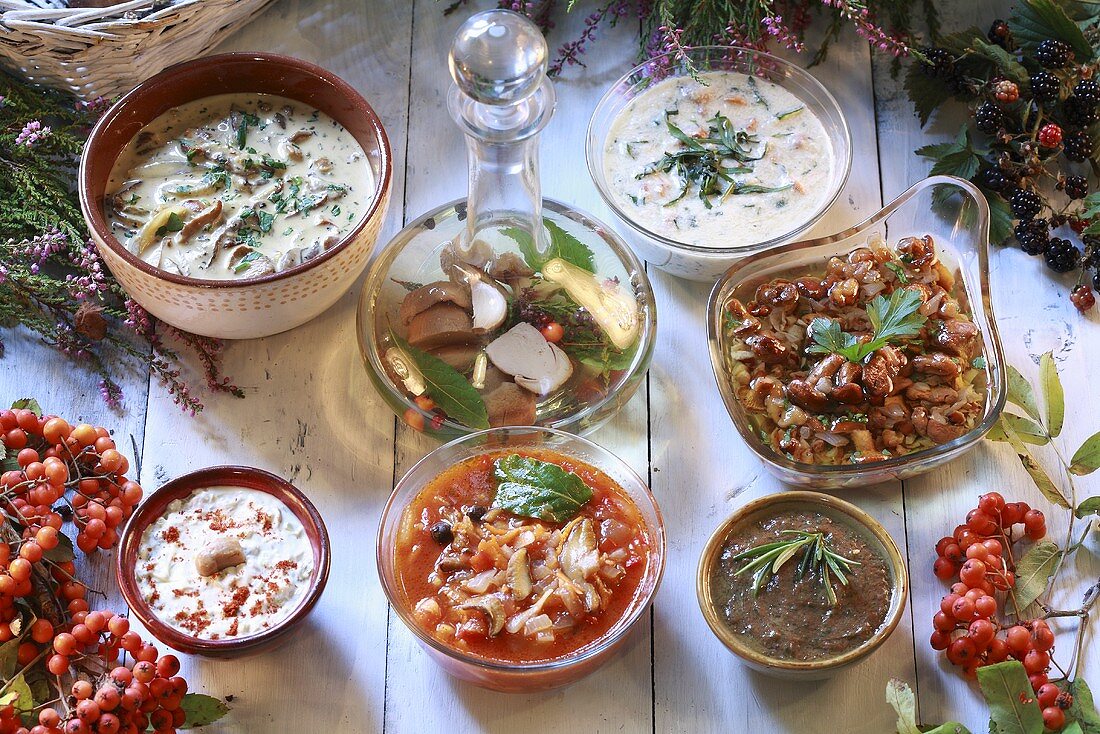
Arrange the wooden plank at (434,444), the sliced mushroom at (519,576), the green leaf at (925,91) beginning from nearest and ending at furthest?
the sliced mushroom at (519,576)
the wooden plank at (434,444)
the green leaf at (925,91)

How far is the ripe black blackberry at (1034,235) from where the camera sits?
2.34 m

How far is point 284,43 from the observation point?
2.59 m

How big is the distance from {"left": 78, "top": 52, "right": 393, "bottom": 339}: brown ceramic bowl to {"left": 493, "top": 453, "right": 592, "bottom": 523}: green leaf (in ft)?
1.48

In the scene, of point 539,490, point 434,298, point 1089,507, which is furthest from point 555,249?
point 1089,507

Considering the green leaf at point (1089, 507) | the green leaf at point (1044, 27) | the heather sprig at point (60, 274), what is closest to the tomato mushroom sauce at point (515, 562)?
the heather sprig at point (60, 274)

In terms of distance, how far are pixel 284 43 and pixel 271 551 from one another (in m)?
1.13

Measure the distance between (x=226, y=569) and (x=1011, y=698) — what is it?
1.16m

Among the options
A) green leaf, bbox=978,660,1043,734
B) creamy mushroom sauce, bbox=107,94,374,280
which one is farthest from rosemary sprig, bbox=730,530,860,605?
creamy mushroom sauce, bbox=107,94,374,280

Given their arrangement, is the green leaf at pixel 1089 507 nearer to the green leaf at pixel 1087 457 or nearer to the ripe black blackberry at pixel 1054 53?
the green leaf at pixel 1087 457

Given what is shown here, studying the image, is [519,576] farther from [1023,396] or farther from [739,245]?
[1023,396]

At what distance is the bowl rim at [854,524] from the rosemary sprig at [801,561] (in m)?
0.05

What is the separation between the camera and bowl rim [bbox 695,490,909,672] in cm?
188

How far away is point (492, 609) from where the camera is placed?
1849 mm

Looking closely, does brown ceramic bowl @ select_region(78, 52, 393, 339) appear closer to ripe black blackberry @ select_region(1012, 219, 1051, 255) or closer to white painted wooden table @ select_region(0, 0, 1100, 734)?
white painted wooden table @ select_region(0, 0, 1100, 734)
